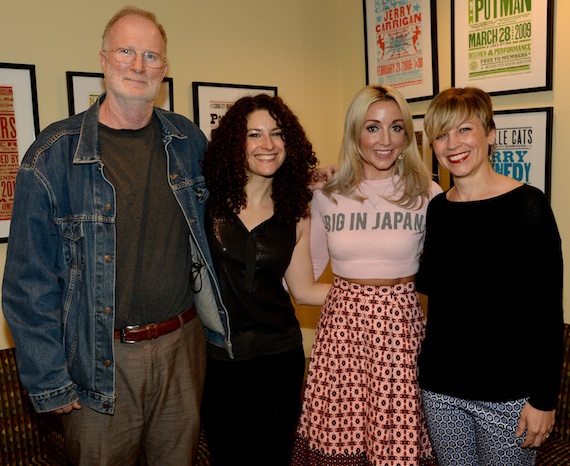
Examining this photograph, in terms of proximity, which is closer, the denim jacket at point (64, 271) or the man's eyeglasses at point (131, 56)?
the denim jacket at point (64, 271)

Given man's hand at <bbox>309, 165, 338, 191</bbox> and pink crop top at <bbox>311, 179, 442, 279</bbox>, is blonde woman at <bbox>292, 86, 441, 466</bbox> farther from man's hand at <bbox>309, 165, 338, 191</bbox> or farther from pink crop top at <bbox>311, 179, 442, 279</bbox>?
man's hand at <bbox>309, 165, 338, 191</bbox>

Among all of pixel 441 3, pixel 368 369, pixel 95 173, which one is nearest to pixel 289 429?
pixel 368 369

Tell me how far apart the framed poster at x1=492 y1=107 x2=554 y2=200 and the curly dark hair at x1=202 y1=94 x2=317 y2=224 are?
1092mm

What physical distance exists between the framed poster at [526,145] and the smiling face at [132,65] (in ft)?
5.48

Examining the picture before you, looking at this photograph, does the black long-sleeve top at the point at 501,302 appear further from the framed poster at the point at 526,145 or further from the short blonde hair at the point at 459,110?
the framed poster at the point at 526,145

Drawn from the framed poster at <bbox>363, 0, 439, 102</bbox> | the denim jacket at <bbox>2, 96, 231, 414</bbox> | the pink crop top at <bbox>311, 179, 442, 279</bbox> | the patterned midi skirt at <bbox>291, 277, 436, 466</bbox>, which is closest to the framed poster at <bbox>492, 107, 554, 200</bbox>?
the framed poster at <bbox>363, 0, 439, 102</bbox>

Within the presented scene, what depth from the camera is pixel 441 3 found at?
2.98 meters

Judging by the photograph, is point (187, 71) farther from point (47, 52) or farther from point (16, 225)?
point (16, 225)

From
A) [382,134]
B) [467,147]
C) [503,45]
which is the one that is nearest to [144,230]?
[382,134]

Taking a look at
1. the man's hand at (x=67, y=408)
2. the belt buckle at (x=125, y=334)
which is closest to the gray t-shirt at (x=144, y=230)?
the belt buckle at (x=125, y=334)

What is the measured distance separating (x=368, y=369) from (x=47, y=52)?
2.00 m

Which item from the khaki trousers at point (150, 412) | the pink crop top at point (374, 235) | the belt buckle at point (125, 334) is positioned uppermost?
the pink crop top at point (374, 235)

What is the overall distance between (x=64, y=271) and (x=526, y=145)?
6.66ft

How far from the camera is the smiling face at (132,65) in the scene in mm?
1771
